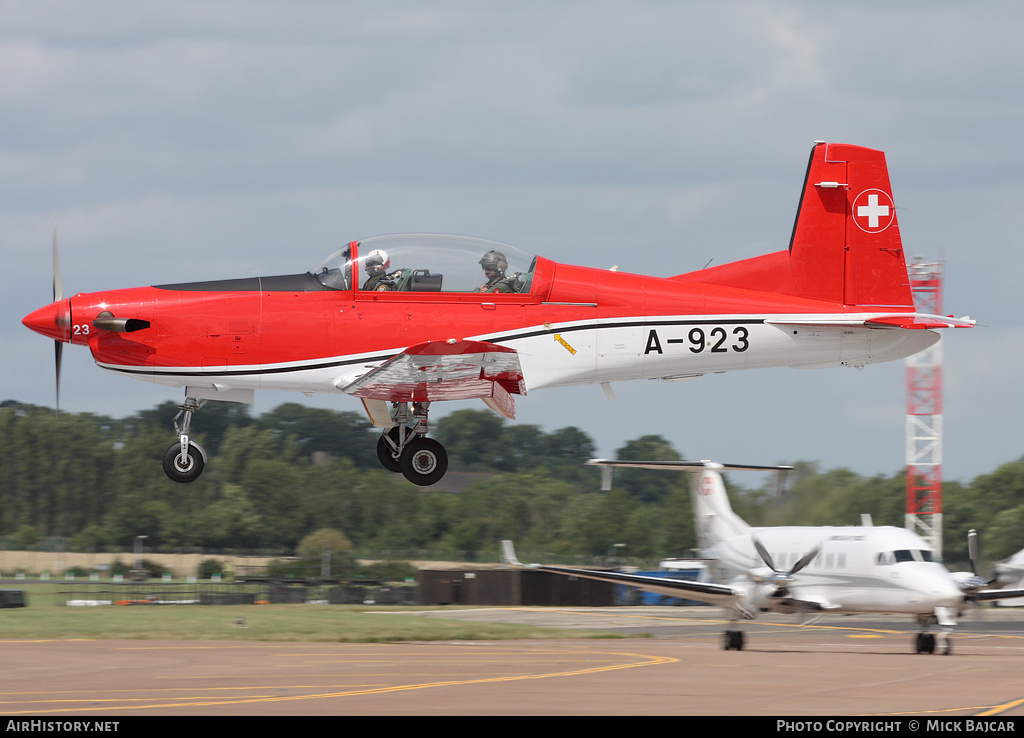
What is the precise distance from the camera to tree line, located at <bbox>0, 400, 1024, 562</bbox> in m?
55.0

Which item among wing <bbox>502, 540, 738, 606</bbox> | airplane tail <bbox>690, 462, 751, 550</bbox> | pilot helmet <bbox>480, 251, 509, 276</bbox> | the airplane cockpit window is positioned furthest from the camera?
airplane tail <bbox>690, 462, 751, 550</bbox>

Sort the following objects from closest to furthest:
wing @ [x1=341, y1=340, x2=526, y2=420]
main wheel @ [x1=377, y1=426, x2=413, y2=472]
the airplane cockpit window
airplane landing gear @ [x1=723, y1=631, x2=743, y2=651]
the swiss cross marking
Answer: wing @ [x1=341, y1=340, x2=526, y2=420], main wheel @ [x1=377, y1=426, x2=413, y2=472], the swiss cross marking, the airplane cockpit window, airplane landing gear @ [x1=723, y1=631, x2=743, y2=651]

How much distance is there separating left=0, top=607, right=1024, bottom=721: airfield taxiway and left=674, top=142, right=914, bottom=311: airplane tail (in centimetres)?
717

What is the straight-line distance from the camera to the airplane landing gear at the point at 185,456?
14.9 metres

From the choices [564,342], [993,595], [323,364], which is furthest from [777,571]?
[323,364]

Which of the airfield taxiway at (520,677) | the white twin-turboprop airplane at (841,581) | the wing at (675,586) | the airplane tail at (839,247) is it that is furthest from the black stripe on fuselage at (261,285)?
the wing at (675,586)

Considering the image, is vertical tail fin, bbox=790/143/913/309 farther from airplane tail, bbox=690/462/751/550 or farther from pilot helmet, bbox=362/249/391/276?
airplane tail, bbox=690/462/751/550

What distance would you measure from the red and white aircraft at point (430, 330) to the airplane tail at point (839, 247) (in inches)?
23.2

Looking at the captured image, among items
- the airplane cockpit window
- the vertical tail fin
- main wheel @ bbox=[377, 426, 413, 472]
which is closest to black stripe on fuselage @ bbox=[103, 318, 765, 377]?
main wheel @ bbox=[377, 426, 413, 472]

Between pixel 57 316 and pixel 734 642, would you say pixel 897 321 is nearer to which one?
pixel 57 316

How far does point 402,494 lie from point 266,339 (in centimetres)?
4083

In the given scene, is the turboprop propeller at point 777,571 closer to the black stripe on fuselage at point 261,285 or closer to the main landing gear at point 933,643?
the main landing gear at point 933,643

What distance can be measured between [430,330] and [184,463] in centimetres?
356
